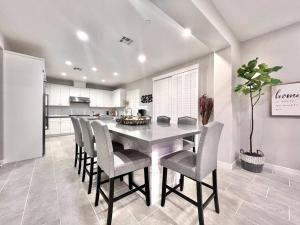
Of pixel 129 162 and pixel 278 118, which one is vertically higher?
pixel 278 118

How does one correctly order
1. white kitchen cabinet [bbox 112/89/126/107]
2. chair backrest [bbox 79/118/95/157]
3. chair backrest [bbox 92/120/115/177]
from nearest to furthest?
chair backrest [bbox 92/120/115/177], chair backrest [bbox 79/118/95/157], white kitchen cabinet [bbox 112/89/126/107]

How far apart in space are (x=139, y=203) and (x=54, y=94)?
20.2ft

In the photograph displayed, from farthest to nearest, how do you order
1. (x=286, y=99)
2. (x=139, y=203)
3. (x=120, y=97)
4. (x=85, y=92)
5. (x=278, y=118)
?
(x=120, y=97)
(x=85, y=92)
(x=278, y=118)
(x=286, y=99)
(x=139, y=203)

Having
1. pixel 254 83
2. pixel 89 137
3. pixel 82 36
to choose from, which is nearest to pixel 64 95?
pixel 82 36

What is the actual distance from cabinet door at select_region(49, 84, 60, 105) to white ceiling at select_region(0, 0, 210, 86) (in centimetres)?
220

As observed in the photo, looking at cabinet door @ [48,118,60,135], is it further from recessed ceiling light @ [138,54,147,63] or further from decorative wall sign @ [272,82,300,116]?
decorative wall sign @ [272,82,300,116]

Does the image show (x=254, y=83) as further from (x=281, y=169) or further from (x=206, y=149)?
(x=206, y=149)

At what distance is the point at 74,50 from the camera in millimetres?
3191

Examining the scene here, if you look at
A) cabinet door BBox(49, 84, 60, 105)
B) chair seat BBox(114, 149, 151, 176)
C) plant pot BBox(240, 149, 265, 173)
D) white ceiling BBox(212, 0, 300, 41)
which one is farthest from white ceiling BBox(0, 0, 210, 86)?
plant pot BBox(240, 149, 265, 173)

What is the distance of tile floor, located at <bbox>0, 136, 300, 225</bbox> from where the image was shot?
1373 mm

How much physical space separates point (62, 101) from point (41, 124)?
3258 millimetres

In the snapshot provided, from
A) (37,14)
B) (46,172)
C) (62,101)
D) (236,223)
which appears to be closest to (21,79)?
(37,14)

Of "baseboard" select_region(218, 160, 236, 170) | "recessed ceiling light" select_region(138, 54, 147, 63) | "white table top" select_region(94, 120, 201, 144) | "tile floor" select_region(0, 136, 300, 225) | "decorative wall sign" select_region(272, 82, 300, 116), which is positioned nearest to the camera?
"white table top" select_region(94, 120, 201, 144)

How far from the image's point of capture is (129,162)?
1.34 m
